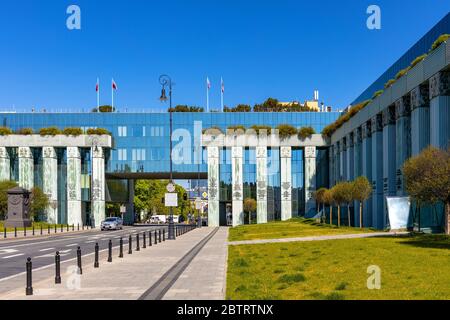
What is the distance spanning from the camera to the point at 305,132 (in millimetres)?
81500

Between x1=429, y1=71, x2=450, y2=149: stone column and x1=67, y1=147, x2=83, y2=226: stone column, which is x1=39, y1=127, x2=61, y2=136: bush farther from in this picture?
x1=429, y1=71, x2=450, y2=149: stone column

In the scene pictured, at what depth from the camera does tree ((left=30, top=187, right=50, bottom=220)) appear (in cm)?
7550

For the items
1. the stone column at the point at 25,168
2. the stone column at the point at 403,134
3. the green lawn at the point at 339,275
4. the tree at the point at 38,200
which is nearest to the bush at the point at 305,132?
the stone column at the point at 403,134

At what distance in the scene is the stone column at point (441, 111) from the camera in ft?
123

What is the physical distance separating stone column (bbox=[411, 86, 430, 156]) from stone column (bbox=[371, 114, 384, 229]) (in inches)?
404

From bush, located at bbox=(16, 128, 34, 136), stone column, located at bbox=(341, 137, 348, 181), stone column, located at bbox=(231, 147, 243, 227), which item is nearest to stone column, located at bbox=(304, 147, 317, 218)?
stone column, located at bbox=(341, 137, 348, 181)

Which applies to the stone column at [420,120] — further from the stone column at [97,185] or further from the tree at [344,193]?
the stone column at [97,185]

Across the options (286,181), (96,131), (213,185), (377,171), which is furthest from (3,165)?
(377,171)

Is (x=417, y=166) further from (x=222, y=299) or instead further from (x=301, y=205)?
(x=301, y=205)

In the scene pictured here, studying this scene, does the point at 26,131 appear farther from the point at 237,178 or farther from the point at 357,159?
the point at 357,159

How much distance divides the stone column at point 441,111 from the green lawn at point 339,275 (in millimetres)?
15882

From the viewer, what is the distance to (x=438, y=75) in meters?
38.6
